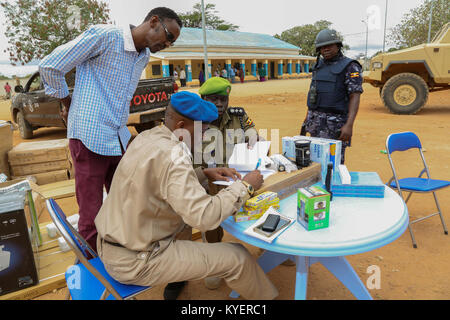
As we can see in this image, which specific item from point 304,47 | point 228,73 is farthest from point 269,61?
point 304,47

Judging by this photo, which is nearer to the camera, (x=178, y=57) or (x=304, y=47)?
(x=178, y=57)

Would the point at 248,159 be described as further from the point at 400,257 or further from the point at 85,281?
the point at 400,257

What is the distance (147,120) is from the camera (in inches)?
243

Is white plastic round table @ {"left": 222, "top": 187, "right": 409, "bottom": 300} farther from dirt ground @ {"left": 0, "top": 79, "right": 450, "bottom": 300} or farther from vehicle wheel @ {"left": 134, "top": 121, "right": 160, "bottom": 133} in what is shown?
vehicle wheel @ {"left": 134, "top": 121, "right": 160, "bottom": 133}

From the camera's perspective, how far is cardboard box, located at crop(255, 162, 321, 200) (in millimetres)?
1890

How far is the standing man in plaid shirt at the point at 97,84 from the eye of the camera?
209 centimetres

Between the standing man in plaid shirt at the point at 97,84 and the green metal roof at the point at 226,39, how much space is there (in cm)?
2547

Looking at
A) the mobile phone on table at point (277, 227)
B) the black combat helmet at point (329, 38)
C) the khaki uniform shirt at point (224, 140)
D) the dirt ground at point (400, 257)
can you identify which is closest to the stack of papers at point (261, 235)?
the mobile phone on table at point (277, 227)

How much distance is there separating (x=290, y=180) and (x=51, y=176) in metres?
4.05

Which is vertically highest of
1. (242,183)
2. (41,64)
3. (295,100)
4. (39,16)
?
(39,16)

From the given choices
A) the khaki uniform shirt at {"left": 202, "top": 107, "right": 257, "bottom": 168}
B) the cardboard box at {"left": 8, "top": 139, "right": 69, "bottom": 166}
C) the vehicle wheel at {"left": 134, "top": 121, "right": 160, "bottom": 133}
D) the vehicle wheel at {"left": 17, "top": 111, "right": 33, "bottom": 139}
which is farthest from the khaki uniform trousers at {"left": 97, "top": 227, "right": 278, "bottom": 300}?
the vehicle wheel at {"left": 17, "top": 111, "right": 33, "bottom": 139}

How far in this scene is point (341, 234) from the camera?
1.58 metres

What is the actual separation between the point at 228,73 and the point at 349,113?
936 inches
